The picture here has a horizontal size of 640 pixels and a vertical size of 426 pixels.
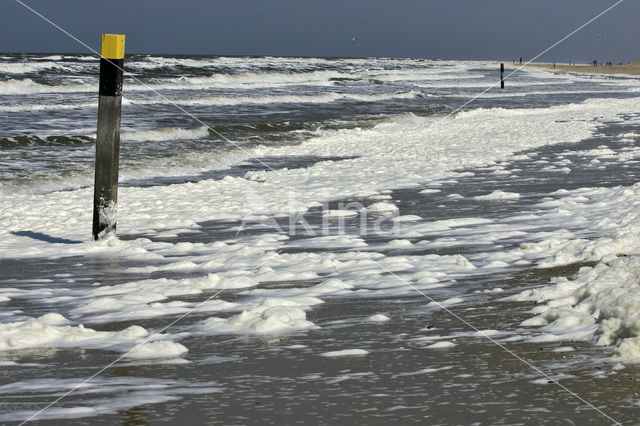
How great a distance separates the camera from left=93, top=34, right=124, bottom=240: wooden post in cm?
807

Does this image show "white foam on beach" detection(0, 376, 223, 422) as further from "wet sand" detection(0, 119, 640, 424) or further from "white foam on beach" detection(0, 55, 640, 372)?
"white foam on beach" detection(0, 55, 640, 372)

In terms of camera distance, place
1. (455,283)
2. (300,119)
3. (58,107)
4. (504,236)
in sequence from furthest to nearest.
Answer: (58,107), (300,119), (504,236), (455,283)

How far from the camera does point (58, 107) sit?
30.3 meters

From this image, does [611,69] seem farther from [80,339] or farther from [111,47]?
[80,339]

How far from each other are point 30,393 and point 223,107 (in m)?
31.0

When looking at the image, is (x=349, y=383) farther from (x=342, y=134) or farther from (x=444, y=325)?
(x=342, y=134)

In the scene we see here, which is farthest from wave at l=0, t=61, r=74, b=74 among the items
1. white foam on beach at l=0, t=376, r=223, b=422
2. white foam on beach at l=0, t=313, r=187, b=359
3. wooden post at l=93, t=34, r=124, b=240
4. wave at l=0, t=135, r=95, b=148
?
white foam on beach at l=0, t=376, r=223, b=422

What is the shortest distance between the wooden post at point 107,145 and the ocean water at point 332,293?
25 cm

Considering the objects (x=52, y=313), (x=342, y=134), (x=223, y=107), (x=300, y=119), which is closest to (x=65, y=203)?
(x=52, y=313)

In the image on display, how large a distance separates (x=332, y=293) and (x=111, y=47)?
3793 millimetres

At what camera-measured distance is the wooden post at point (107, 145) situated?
8070 millimetres

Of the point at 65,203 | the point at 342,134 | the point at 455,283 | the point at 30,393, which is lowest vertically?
the point at 30,393

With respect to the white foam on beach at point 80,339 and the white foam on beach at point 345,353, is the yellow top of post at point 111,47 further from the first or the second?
the white foam on beach at point 345,353

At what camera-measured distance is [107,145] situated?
27.1ft
